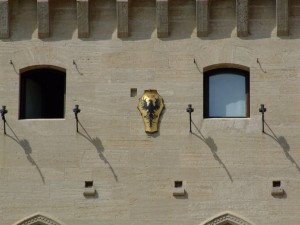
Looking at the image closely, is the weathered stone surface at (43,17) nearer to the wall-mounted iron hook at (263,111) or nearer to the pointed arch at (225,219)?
the wall-mounted iron hook at (263,111)

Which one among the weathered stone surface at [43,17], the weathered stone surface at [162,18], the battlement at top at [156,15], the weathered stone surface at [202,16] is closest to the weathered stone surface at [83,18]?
the battlement at top at [156,15]

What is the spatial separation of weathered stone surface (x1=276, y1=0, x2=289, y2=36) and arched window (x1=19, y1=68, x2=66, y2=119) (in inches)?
198

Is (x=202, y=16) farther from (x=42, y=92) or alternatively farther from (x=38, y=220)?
(x=38, y=220)

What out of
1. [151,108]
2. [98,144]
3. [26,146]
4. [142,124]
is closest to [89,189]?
[98,144]

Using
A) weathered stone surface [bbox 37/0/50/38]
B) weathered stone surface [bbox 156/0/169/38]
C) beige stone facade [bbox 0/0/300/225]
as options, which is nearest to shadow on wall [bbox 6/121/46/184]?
beige stone facade [bbox 0/0/300/225]

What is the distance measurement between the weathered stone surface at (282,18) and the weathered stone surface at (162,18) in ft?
8.28

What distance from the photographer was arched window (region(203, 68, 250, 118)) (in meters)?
28.0

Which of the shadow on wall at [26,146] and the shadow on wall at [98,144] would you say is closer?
the shadow on wall at [98,144]

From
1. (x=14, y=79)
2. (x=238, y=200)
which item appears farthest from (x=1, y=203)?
(x=238, y=200)

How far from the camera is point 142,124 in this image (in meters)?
27.7

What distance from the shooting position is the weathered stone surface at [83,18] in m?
28.3

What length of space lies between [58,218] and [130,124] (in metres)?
2.66

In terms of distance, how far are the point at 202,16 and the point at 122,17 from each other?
1.83 meters

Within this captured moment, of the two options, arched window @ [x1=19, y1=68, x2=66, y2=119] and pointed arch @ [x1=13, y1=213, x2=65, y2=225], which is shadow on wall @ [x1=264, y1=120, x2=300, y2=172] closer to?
arched window @ [x1=19, y1=68, x2=66, y2=119]
